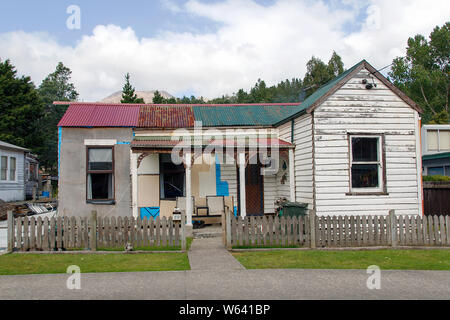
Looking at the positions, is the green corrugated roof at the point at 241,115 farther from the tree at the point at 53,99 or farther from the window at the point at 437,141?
the tree at the point at 53,99

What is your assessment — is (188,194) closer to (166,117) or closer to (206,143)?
→ (206,143)

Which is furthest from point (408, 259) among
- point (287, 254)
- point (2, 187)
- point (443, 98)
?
point (443, 98)

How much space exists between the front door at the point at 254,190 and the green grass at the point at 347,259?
6357mm

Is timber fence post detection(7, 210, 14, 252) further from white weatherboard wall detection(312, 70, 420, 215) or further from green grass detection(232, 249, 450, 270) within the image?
white weatherboard wall detection(312, 70, 420, 215)

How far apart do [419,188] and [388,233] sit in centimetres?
296

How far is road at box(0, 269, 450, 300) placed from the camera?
6316 millimetres

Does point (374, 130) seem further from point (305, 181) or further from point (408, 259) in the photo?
point (408, 259)

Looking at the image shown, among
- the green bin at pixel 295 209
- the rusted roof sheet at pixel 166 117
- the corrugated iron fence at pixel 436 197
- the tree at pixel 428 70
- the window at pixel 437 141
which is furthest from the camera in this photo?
the tree at pixel 428 70

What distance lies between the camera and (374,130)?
42.5ft

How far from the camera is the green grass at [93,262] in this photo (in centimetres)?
827

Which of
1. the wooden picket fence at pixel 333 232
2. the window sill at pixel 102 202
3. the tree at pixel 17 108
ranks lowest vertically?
the wooden picket fence at pixel 333 232

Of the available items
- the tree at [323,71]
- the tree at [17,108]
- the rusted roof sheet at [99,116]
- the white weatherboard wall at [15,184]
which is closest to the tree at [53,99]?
the tree at [17,108]

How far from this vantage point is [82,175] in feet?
51.6

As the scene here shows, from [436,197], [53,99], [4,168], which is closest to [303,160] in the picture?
[436,197]
